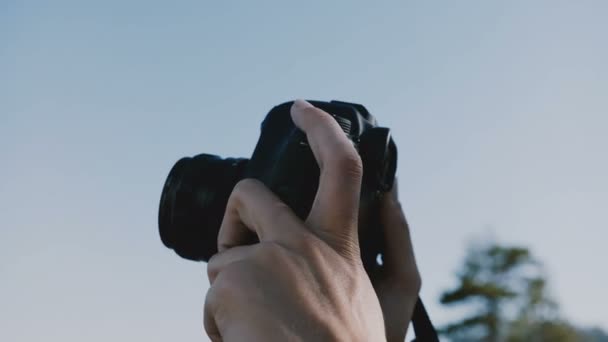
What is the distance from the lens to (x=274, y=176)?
902 mm

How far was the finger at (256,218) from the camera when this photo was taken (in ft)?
2.34

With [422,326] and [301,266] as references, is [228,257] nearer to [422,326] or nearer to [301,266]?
[301,266]

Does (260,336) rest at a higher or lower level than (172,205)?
lower

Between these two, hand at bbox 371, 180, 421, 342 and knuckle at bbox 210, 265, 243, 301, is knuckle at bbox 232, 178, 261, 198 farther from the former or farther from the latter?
hand at bbox 371, 180, 421, 342

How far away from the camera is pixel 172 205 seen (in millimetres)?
1141

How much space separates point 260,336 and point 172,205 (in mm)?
564

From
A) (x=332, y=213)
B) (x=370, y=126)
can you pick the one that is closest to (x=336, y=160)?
(x=332, y=213)

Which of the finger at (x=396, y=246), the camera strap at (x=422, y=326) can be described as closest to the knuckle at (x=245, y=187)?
the finger at (x=396, y=246)

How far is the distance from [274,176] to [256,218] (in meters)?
0.15

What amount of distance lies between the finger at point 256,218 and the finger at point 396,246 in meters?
0.40

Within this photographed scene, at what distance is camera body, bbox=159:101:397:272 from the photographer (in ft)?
2.95

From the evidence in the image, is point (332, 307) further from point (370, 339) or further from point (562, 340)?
point (562, 340)

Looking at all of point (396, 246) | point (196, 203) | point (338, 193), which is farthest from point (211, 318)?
point (396, 246)

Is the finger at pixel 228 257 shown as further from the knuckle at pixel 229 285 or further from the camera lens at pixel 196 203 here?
the camera lens at pixel 196 203
